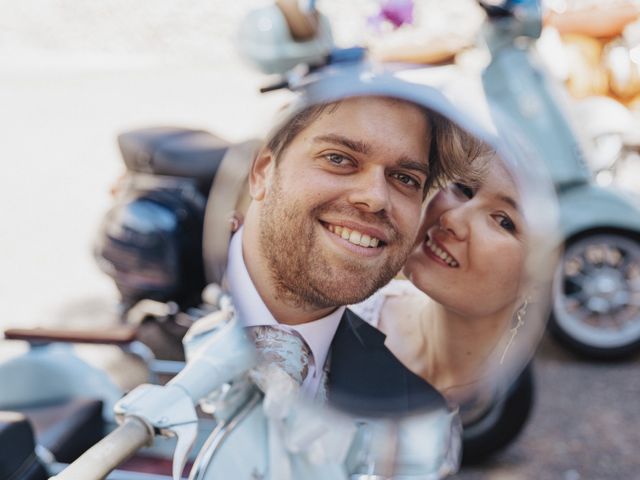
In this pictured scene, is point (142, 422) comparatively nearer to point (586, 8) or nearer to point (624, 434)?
point (624, 434)

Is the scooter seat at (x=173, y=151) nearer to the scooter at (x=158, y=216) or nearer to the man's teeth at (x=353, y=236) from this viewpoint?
the scooter at (x=158, y=216)

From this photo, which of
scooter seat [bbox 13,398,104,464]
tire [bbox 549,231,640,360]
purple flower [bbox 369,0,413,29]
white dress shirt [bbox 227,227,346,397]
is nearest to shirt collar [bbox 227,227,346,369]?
white dress shirt [bbox 227,227,346,397]

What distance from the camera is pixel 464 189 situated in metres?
0.72

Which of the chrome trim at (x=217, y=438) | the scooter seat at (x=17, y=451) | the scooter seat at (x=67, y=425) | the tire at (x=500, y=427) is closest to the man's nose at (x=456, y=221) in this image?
the chrome trim at (x=217, y=438)

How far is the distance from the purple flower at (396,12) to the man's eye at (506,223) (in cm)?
115

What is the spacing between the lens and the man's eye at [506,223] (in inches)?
28.8

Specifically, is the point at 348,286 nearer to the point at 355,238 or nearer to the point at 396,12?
the point at 355,238

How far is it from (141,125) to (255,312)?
459cm

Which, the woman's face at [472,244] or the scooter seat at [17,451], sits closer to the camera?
the woman's face at [472,244]

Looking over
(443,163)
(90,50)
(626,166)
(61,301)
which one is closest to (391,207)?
(443,163)

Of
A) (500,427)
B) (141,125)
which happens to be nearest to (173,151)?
(500,427)

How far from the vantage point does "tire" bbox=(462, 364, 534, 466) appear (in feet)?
6.60

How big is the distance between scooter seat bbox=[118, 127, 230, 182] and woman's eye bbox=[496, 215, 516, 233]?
4.80ft

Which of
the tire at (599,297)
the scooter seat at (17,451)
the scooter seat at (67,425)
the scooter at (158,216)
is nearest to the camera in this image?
the scooter seat at (17,451)
